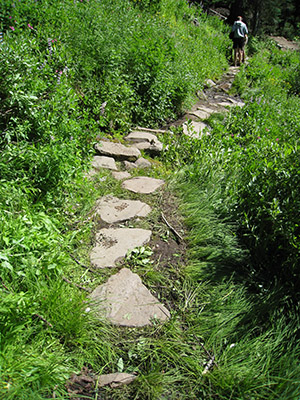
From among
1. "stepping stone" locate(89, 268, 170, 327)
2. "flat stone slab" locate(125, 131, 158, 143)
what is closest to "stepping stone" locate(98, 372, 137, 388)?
"stepping stone" locate(89, 268, 170, 327)

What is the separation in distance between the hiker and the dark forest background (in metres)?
4.92

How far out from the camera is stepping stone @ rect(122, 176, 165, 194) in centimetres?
391

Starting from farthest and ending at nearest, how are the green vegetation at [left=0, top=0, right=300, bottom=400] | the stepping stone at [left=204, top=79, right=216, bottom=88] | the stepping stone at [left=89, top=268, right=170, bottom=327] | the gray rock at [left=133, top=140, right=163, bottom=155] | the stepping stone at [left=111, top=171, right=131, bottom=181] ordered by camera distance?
the stepping stone at [left=204, top=79, right=216, bottom=88]
the gray rock at [left=133, top=140, right=163, bottom=155]
the stepping stone at [left=111, top=171, right=131, bottom=181]
the stepping stone at [left=89, top=268, right=170, bottom=327]
the green vegetation at [left=0, top=0, right=300, bottom=400]

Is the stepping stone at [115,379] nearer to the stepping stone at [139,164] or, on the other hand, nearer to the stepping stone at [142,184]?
the stepping stone at [142,184]

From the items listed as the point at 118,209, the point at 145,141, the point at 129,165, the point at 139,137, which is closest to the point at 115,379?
the point at 118,209

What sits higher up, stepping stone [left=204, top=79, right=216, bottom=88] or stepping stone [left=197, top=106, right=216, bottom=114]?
stepping stone [left=204, top=79, right=216, bottom=88]

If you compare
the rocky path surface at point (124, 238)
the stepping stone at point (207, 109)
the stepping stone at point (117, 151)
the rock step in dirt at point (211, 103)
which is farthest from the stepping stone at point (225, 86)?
the stepping stone at point (117, 151)

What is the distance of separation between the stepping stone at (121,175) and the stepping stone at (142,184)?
0.09 meters

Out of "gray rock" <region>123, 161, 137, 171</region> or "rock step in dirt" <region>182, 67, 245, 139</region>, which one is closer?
"gray rock" <region>123, 161, 137, 171</region>

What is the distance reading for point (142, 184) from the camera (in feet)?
13.3

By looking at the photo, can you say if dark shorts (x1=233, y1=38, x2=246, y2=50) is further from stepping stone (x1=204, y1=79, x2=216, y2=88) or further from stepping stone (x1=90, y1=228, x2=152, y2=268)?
stepping stone (x1=90, y1=228, x2=152, y2=268)

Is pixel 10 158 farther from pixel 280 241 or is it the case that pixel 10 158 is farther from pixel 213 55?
pixel 213 55

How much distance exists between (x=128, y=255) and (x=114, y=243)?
0.19m

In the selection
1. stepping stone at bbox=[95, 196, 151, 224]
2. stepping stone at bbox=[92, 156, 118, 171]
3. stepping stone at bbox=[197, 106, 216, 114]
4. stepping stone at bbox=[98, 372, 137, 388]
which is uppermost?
stepping stone at bbox=[197, 106, 216, 114]
